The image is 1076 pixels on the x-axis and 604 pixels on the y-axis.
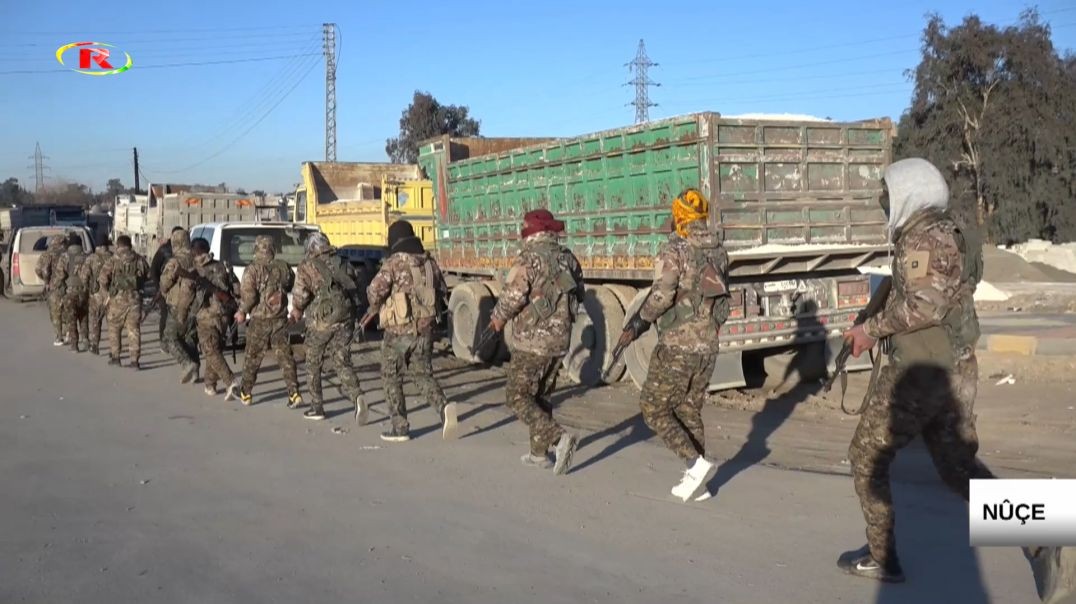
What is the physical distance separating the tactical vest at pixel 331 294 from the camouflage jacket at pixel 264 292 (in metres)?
0.94

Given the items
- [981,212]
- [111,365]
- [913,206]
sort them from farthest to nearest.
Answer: [981,212] < [111,365] < [913,206]

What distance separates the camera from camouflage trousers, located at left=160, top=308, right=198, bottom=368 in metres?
10.8

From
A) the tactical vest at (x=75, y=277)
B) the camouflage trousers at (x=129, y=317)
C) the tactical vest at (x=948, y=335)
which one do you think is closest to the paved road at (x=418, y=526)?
the tactical vest at (x=948, y=335)

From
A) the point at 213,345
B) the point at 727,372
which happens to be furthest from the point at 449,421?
the point at 213,345

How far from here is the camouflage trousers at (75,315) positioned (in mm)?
13961

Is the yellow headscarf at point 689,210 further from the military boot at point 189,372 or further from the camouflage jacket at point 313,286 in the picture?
the military boot at point 189,372

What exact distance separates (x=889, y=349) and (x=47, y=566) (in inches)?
166

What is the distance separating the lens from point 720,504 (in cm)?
610

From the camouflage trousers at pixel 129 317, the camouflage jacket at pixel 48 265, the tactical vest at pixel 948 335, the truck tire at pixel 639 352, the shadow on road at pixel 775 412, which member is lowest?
the shadow on road at pixel 775 412

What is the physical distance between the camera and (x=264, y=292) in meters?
9.37

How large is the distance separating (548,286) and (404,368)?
1818 millimetres

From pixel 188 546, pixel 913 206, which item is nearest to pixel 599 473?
pixel 188 546

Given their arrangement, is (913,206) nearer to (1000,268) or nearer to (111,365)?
(111,365)

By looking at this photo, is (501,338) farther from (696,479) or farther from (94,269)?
(696,479)
